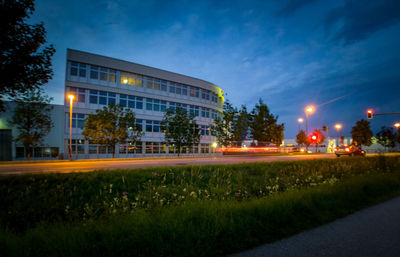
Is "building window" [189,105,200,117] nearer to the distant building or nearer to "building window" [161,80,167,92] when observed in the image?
"building window" [161,80,167,92]

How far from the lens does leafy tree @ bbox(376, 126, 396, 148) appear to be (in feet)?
214

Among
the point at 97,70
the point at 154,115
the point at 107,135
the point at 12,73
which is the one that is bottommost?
the point at 107,135

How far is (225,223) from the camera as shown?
372 centimetres

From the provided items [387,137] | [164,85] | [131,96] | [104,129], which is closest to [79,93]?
[131,96]

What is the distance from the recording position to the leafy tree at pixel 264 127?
142 feet

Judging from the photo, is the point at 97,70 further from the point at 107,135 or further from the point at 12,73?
the point at 12,73

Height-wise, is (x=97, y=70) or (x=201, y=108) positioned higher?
(x=97, y=70)

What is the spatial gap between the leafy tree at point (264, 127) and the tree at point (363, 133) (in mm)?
34020

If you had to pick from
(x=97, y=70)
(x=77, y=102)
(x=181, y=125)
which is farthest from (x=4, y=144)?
(x=181, y=125)

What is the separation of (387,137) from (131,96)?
78215mm

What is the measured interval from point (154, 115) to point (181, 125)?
9.45 meters

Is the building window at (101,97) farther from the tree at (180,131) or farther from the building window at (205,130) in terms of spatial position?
the building window at (205,130)

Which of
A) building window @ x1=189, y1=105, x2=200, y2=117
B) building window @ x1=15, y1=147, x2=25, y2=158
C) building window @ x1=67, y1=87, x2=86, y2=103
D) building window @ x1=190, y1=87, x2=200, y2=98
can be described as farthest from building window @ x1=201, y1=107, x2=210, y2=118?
building window @ x1=15, y1=147, x2=25, y2=158

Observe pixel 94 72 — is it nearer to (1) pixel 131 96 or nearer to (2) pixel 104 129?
(1) pixel 131 96
